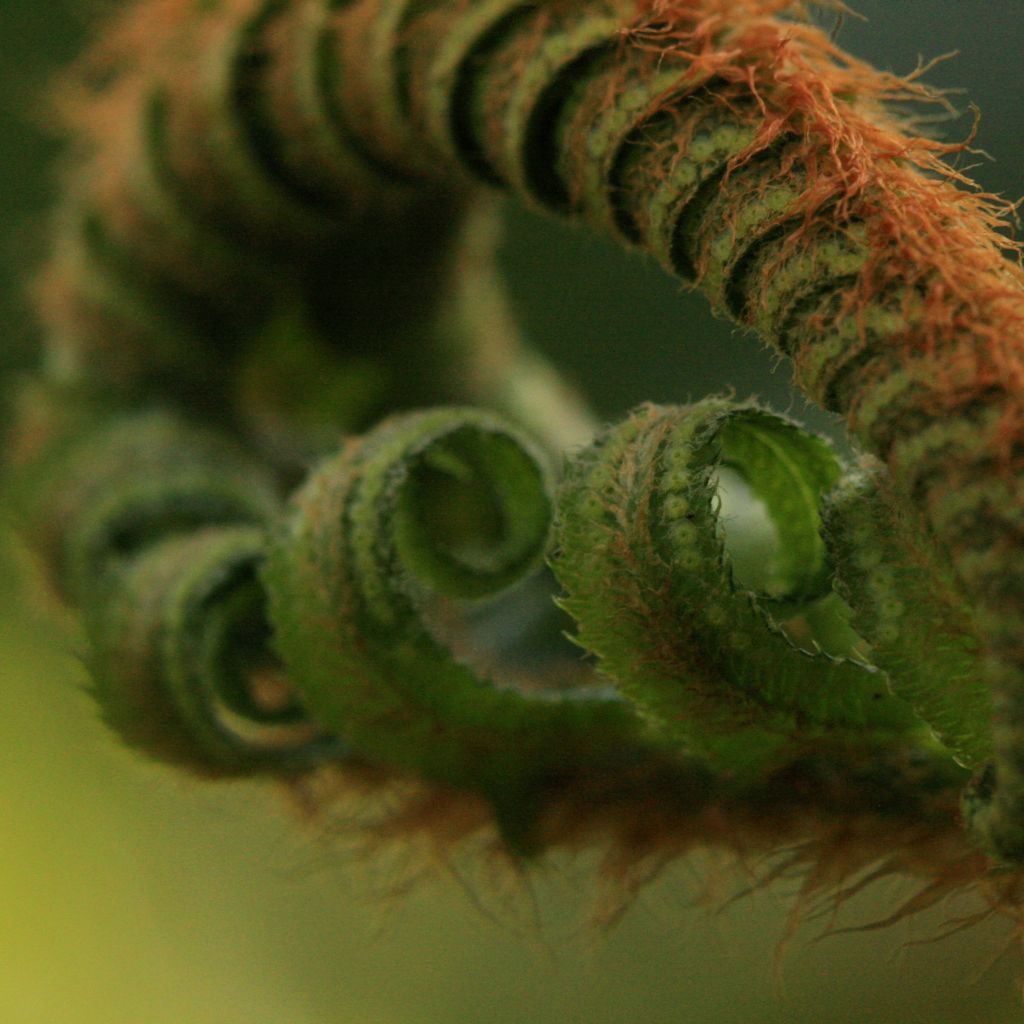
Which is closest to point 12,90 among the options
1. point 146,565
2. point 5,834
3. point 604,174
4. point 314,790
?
point 5,834

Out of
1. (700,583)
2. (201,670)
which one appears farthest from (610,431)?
(201,670)

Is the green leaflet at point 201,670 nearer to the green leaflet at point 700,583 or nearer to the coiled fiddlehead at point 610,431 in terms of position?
the coiled fiddlehead at point 610,431

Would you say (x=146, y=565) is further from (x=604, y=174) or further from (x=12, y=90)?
(x=12, y=90)

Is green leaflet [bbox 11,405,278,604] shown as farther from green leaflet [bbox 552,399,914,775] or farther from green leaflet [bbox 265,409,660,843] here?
green leaflet [bbox 552,399,914,775]

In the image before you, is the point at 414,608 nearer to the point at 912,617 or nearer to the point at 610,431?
the point at 610,431

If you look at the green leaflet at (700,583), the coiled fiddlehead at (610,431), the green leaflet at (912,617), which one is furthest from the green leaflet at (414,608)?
the green leaflet at (912,617)

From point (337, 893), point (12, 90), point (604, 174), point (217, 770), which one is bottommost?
point (337, 893)

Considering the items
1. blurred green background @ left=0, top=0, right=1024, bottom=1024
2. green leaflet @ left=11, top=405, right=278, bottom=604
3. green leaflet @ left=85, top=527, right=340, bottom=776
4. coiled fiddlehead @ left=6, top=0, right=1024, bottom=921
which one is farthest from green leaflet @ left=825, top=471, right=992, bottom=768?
green leaflet @ left=11, top=405, right=278, bottom=604
